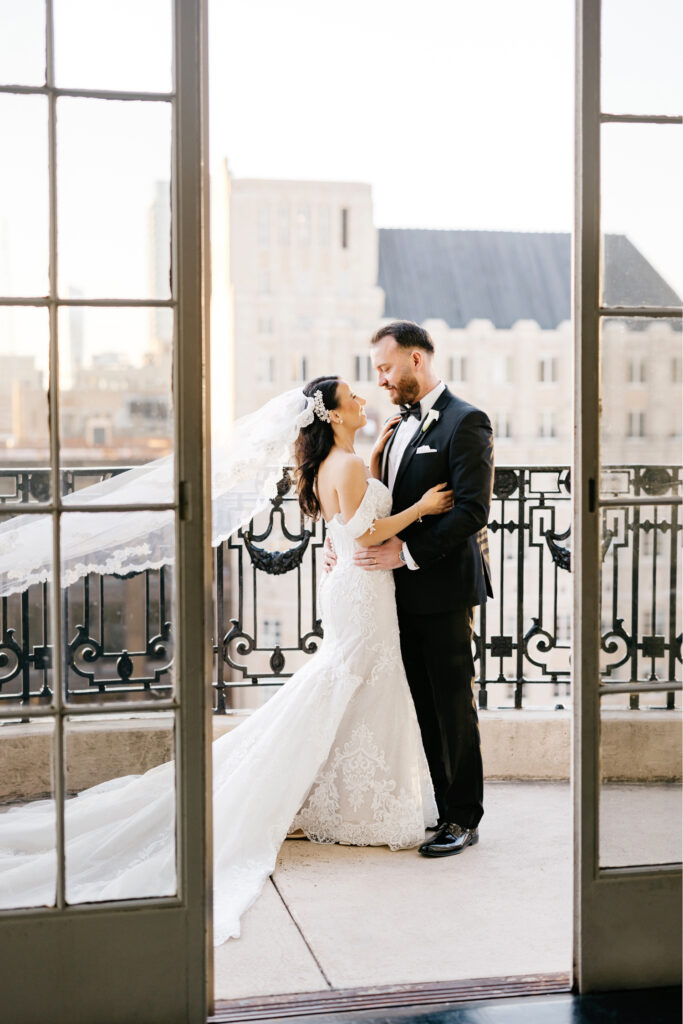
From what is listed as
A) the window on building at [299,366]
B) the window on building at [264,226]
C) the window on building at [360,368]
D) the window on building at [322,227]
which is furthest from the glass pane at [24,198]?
the window on building at [322,227]

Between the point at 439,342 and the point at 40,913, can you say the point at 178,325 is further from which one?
the point at 439,342

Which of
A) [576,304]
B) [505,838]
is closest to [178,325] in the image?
[576,304]

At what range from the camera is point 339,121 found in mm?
56062

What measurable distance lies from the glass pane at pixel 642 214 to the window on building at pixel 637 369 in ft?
0.41

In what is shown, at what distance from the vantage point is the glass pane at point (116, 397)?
2.18m

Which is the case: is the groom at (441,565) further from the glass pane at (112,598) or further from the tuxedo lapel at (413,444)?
the glass pane at (112,598)

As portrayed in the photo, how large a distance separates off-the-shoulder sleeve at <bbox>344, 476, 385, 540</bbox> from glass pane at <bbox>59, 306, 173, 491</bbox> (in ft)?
4.91

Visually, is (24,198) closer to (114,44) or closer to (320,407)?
(114,44)

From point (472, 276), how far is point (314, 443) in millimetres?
70686

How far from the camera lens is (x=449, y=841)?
11.5 feet

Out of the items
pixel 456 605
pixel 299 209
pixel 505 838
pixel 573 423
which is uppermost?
pixel 299 209

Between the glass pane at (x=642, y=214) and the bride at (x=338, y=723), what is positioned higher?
the glass pane at (x=642, y=214)

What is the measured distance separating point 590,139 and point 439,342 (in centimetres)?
6512

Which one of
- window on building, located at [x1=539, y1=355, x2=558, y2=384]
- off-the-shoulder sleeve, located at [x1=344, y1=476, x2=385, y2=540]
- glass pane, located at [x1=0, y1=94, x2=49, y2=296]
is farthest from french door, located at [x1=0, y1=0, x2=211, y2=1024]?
window on building, located at [x1=539, y1=355, x2=558, y2=384]
